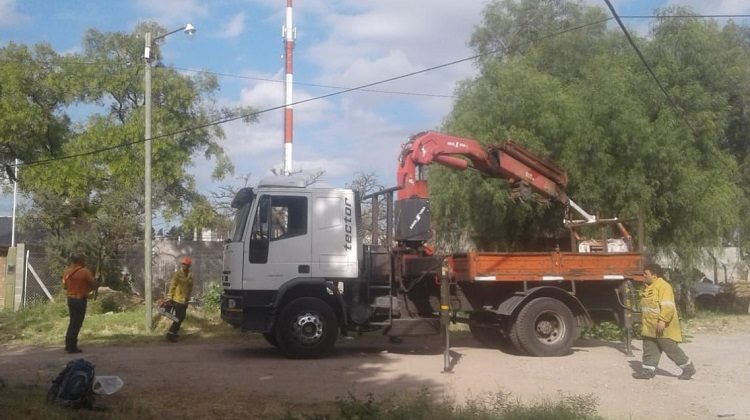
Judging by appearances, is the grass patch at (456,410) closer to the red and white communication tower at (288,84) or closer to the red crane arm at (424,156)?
the red crane arm at (424,156)

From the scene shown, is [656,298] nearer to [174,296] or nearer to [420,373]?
[420,373]

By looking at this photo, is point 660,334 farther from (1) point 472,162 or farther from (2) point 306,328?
(2) point 306,328

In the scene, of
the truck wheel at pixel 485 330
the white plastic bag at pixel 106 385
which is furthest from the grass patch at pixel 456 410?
the truck wheel at pixel 485 330

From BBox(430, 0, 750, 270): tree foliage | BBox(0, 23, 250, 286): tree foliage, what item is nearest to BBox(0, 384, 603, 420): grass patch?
BBox(430, 0, 750, 270): tree foliage

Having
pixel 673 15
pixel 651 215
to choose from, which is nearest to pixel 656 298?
pixel 651 215

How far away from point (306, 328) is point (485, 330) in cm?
386

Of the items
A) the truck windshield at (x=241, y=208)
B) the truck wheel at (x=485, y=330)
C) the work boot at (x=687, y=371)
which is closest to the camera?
the work boot at (x=687, y=371)

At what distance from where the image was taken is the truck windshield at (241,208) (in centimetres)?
1282

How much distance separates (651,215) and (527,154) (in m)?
5.58

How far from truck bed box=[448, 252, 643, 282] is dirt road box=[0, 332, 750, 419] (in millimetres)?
1409

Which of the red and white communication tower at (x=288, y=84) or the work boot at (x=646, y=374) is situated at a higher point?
the red and white communication tower at (x=288, y=84)

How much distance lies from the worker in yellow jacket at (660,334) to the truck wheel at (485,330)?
326cm

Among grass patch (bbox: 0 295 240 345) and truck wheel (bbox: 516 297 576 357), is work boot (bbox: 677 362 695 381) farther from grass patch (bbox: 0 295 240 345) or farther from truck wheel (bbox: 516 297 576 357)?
grass patch (bbox: 0 295 240 345)

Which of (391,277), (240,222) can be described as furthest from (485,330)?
(240,222)
